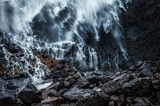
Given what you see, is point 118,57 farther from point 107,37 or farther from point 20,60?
point 20,60

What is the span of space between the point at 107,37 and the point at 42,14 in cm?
566

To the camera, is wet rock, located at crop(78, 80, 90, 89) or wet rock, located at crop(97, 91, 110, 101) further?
wet rock, located at crop(78, 80, 90, 89)

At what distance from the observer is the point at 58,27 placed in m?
29.0

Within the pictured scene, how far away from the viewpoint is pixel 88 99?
50.9 ft

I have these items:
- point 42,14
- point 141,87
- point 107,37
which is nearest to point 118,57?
point 107,37

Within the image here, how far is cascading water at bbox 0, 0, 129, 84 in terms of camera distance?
86.7 ft

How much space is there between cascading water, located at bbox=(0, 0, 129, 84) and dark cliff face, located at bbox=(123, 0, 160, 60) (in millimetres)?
780

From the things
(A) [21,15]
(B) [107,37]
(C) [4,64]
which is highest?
(A) [21,15]

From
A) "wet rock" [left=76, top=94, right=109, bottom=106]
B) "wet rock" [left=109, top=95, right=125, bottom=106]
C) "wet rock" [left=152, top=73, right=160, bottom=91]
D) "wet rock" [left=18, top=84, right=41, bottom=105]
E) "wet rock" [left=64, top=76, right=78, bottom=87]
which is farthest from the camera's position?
"wet rock" [left=64, top=76, right=78, bottom=87]

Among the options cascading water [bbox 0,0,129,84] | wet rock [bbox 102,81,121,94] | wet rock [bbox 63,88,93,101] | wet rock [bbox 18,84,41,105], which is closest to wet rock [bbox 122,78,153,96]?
wet rock [bbox 102,81,121,94]

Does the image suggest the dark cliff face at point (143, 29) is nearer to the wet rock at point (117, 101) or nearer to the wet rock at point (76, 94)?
the wet rock at point (76, 94)

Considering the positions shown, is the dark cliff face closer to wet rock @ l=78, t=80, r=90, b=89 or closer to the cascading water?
the cascading water

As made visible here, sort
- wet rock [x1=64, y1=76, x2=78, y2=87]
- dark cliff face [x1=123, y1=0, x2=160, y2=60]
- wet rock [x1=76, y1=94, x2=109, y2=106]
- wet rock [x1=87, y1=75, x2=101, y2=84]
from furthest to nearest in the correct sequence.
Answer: dark cliff face [x1=123, y1=0, x2=160, y2=60] → wet rock [x1=64, y1=76, x2=78, y2=87] → wet rock [x1=87, y1=75, x2=101, y2=84] → wet rock [x1=76, y1=94, x2=109, y2=106]

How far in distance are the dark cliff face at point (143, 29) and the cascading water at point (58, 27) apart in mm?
780
